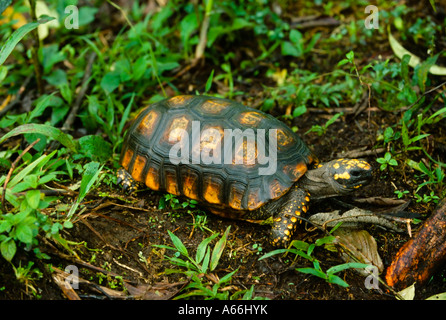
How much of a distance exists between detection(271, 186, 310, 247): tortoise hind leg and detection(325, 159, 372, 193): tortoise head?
30 centimetres

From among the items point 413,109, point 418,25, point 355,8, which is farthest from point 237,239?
point 355,8

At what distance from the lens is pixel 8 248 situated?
2.48 metres

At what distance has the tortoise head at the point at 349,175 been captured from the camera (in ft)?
11.3

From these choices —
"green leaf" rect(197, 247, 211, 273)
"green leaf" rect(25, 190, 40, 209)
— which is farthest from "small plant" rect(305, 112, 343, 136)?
"green leaf" rect(25, 190, 40, 209)

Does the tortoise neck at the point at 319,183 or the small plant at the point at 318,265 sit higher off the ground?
the tortoise neck at the point at 319,183

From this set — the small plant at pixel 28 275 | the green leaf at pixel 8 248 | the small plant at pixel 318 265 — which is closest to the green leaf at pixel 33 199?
the green leaf at pixel 8 248

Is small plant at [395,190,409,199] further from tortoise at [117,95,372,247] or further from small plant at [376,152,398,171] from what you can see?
tortoise at [117,95,372,247]

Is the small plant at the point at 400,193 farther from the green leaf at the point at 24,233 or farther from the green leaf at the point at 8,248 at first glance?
the green leaf at the point at 8,248

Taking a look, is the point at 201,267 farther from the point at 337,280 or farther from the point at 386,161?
the point at 386,161

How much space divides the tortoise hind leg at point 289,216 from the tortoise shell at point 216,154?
0.13 m

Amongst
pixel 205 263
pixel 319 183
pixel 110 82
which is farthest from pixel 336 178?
pixel 110 82

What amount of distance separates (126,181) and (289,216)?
5.53 ft
